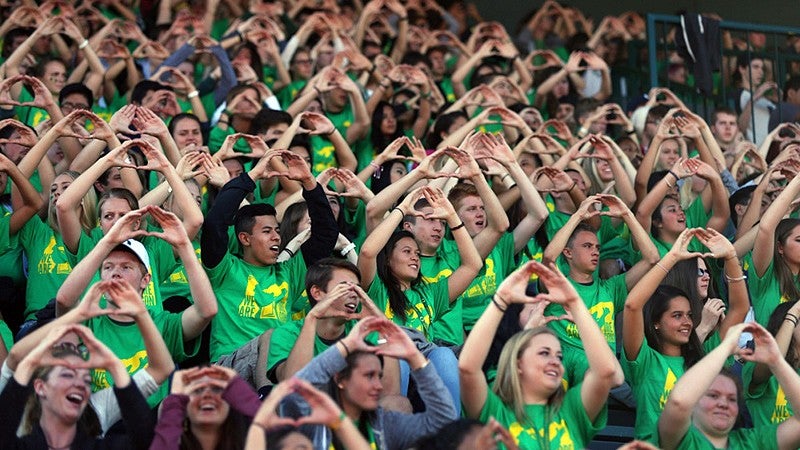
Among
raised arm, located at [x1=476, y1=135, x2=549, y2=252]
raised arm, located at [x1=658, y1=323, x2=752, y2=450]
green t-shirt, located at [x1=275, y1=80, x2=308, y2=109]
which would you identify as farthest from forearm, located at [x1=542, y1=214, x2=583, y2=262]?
green t-shirt, located at [x1=275, y1=80, x2=308, y2=109]

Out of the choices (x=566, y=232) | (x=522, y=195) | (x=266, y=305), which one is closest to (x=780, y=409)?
(x=566, y=232)

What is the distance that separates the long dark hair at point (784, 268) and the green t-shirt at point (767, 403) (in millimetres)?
895

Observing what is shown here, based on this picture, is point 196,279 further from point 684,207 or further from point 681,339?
point 684,207

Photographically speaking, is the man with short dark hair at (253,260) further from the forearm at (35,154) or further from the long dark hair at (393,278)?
the forearm at (35,154)

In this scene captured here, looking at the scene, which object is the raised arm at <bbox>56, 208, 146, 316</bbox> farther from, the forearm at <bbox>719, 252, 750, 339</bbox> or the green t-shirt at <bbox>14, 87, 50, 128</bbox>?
the green t-shirt at <bbox>14, 87, 50, 128</bbox>

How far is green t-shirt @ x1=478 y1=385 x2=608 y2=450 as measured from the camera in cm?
493

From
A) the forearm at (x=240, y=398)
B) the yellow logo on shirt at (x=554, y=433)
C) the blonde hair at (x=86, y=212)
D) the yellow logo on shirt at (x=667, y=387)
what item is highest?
the blonde hair at (x=86, y=212)

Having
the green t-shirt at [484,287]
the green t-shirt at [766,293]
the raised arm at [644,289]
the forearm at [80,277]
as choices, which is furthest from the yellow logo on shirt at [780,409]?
A: the forearm at [80,277]

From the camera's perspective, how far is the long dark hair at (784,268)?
6.77 m

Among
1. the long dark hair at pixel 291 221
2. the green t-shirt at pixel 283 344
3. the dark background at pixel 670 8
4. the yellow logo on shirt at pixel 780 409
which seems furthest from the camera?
the dark background at pixel 670 8

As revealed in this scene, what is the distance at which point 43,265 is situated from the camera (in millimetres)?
6410

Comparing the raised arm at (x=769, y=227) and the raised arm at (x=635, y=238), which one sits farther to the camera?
the raised arm at (x=769, y=227)

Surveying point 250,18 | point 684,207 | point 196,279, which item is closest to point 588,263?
point 684,207

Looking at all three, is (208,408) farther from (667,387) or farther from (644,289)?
(667,387)
